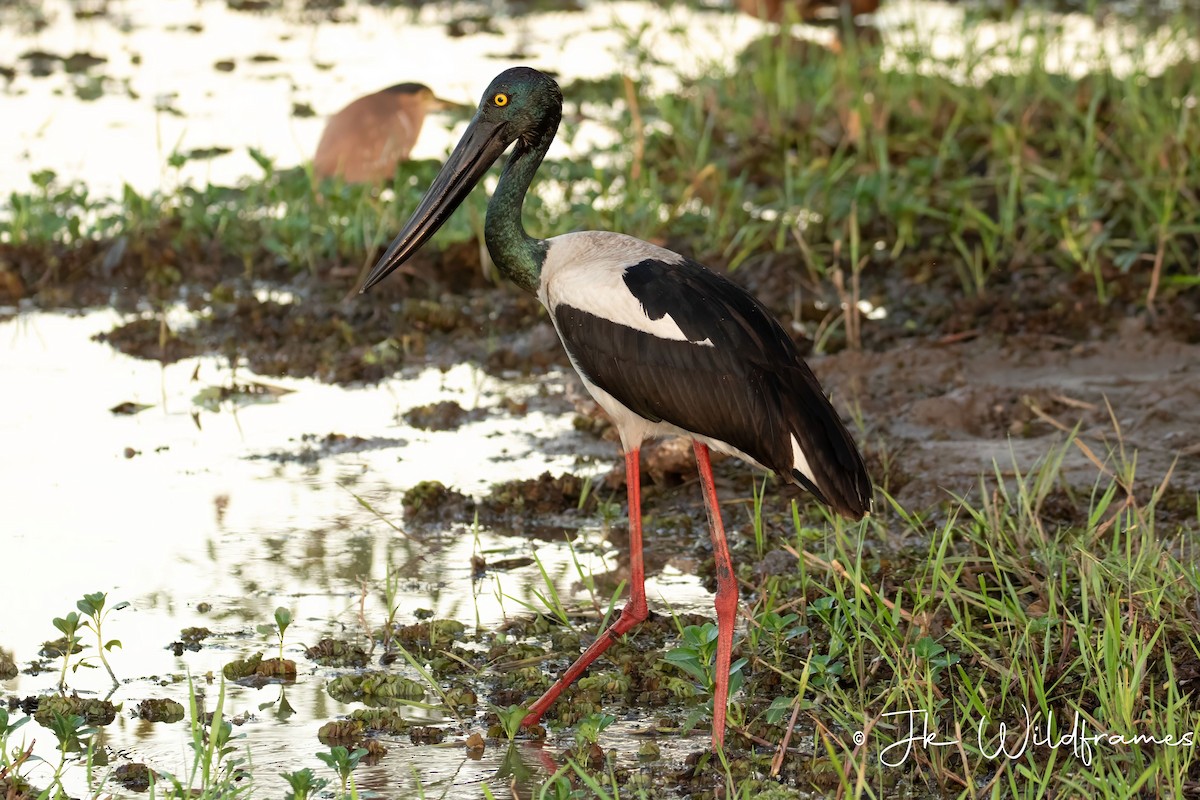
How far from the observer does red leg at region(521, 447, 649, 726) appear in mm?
3621

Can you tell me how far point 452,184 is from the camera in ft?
13.8

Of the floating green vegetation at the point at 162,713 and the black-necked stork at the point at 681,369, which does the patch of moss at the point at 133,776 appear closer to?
the floating green vegetation at the point at 162,713

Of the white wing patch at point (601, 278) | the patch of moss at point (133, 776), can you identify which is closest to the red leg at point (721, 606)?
the white wing patch at point (601, 278)

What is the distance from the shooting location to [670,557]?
4.46 metres

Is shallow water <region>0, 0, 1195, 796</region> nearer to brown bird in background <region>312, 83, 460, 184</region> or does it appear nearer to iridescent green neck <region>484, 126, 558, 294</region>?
iridescent green neck <region>484, 126, 558, 294</region>

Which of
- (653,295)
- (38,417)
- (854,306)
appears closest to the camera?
(653,295)

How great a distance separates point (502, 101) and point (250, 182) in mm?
3274

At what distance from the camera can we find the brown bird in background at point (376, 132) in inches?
270

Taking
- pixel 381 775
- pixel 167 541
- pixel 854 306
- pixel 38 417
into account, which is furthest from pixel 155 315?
pixel 381 775

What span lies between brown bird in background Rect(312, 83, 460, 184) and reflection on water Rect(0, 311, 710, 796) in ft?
4.34

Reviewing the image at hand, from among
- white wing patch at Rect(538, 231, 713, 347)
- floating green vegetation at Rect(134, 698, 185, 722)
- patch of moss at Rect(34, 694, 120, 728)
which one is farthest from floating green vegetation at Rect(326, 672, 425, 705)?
white wing patch at Rect(538, 231, 713, 347)

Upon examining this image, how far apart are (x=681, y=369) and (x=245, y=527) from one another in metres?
1.44

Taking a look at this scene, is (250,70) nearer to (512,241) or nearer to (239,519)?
(239,519)

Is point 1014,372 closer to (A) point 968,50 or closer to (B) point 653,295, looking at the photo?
(B) point 653,295
